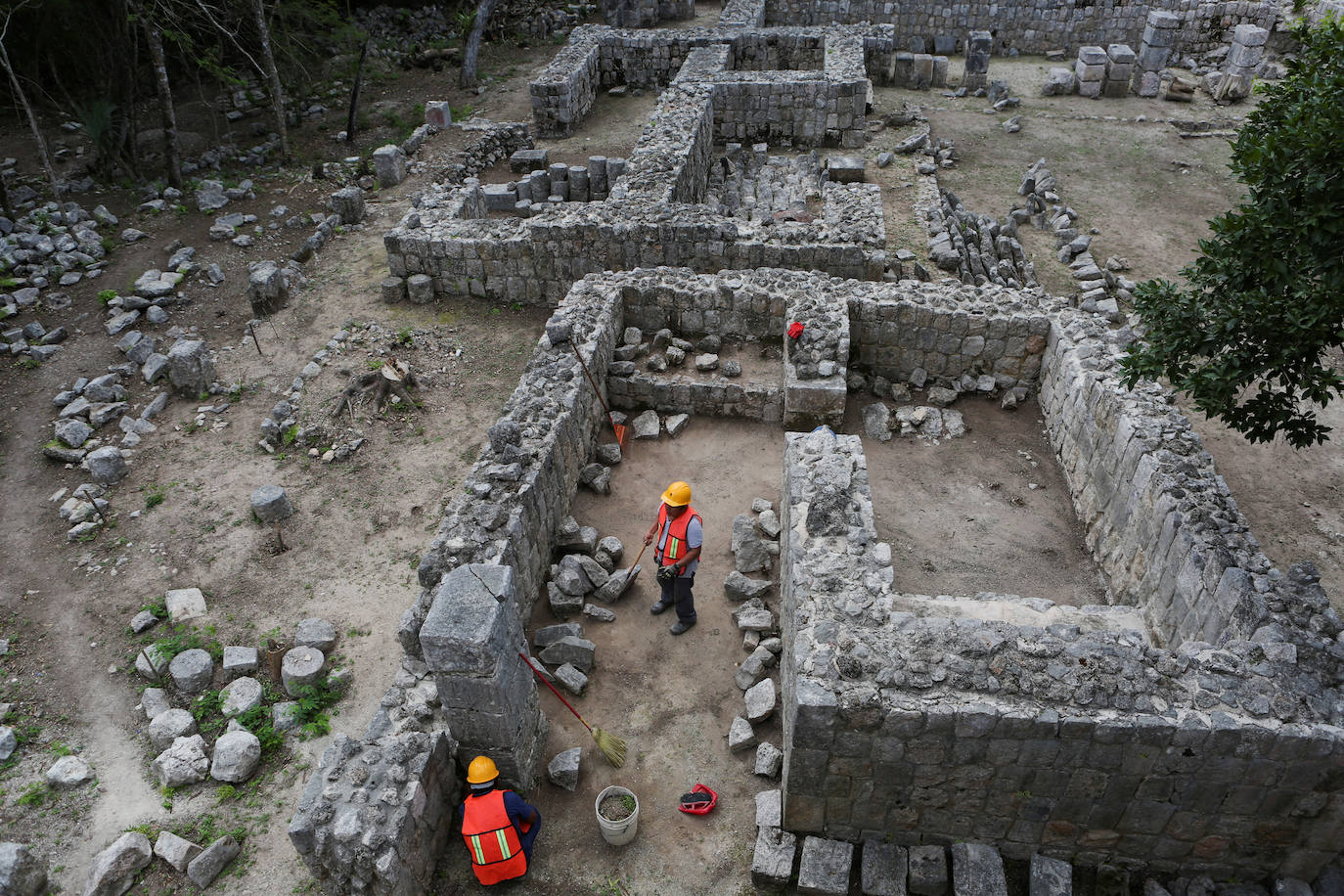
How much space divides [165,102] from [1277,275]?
18.3 meters

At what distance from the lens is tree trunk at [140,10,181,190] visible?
1531 centimetres

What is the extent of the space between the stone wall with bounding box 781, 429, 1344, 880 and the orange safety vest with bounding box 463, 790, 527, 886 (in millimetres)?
1978

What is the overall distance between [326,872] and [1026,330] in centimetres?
911

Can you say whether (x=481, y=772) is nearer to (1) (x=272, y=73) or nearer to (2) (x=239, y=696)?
(2) (x=239, y=696)

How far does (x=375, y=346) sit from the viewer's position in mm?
12375

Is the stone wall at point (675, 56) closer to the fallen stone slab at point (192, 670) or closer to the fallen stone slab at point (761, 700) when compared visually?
the fallen stone slab at point (192, 670)

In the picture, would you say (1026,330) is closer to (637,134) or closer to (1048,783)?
(1048,783)

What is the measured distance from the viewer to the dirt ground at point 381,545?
6.54 metres

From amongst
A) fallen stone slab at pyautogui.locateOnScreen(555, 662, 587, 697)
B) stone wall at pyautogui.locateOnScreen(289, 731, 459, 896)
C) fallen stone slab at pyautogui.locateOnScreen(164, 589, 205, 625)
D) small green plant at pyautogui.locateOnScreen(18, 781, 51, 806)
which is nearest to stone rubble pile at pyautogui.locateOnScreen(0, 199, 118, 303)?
fallen stone slab at pyautogui.locateOnScreen(164, 589, 205, 625)

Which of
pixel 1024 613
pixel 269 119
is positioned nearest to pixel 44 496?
pixel 1024 613

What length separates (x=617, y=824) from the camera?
6.06 meters

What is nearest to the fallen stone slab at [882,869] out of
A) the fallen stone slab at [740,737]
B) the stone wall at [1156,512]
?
the fallen stone slab at [740,737]

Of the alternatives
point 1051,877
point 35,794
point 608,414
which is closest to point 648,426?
point 608,414

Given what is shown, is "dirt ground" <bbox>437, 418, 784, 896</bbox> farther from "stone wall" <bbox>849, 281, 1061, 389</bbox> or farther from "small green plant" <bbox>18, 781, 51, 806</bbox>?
"small green plant" <bbox>18, 781, 51, 806</bbox>
